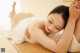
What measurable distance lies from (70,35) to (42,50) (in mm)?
121

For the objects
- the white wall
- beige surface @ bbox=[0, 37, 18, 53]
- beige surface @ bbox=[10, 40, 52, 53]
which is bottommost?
beige surface @ bbox=[0, 37, 18, 53]

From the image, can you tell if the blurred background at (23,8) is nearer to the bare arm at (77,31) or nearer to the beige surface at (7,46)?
the beige surface at (7,46)

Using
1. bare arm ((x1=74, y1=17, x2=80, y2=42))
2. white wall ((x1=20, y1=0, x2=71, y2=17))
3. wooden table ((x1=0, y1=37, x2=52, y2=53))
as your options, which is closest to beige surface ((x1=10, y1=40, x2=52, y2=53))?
wooden table ((x1=0, y1=37, x2=52, y2=53))

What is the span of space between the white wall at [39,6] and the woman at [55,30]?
371mm

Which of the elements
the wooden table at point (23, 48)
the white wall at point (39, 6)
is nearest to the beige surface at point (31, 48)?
the wooden table at point (23, 48)

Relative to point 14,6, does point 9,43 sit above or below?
below

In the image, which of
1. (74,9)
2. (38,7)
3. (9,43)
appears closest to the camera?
(74,9)

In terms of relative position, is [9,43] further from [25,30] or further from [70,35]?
[70,35]

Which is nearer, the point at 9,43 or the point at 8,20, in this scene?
the point at 9,43

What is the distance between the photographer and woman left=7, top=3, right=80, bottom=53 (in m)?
0.51

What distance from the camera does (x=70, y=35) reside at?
51cm

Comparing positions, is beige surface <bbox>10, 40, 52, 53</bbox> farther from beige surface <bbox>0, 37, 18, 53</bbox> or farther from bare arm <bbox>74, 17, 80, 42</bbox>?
bare arm <bbox>74, 17, 80, 42</bbox>

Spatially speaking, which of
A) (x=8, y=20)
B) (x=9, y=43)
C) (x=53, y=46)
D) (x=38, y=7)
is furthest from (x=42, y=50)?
(x=8, y=20)

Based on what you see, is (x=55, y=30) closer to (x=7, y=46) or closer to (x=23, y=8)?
(x=7, y=46)
